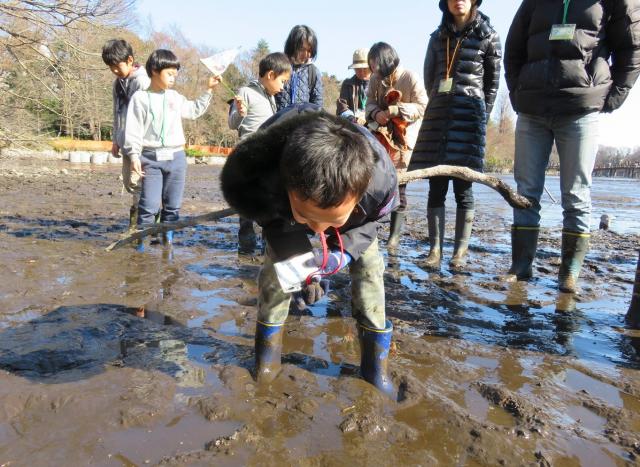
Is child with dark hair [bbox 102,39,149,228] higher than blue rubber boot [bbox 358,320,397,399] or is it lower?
higher

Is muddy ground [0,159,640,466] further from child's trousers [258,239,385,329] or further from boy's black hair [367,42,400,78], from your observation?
boy's black hair [367,42,400,78]

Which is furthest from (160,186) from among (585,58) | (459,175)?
(585,58)

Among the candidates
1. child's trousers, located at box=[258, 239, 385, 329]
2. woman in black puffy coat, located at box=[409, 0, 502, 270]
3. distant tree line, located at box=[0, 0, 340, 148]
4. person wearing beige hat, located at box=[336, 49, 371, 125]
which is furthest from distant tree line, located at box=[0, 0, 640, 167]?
child's trousers, located at box=[258, 239, 385, 329]

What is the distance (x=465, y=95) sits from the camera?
13.7 ft

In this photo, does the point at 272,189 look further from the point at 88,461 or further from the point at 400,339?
the point at 400,339

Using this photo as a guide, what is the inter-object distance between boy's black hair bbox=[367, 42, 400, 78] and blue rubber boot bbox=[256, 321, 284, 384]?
2942 millimetres

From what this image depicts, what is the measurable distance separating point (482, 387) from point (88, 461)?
1578mm

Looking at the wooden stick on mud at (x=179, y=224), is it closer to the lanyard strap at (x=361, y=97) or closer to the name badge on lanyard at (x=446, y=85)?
the name badge on lanyard at (x=446, y=85)

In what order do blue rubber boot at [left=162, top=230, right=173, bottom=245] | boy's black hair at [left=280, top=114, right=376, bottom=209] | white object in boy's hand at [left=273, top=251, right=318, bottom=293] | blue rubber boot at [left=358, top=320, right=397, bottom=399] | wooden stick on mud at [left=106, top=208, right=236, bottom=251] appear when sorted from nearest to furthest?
boy's black hair at [left=280, top=114, right=376, bottom=209]
white object in boy's hand at [left=273, top=251, right=318, bottom=293]
blue rubber boot at [left=358, top=320, right=397, bottom=399]
wooden stick on mud at [left=106, top=208, right=236, bottom=251]
blue rubber boot at [left=162, top=230, right=173, bottom=245]

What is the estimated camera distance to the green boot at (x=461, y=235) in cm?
429

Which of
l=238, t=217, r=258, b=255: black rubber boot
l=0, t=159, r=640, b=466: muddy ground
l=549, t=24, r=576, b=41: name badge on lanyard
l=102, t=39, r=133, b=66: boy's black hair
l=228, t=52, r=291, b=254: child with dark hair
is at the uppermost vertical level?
l=549, t=24, r=576, b=41: name badge on lanyard

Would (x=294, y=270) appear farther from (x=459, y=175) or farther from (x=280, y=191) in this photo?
(x=459, y=175)

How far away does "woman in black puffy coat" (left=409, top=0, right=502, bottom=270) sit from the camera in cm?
412

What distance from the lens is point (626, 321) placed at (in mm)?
3010
